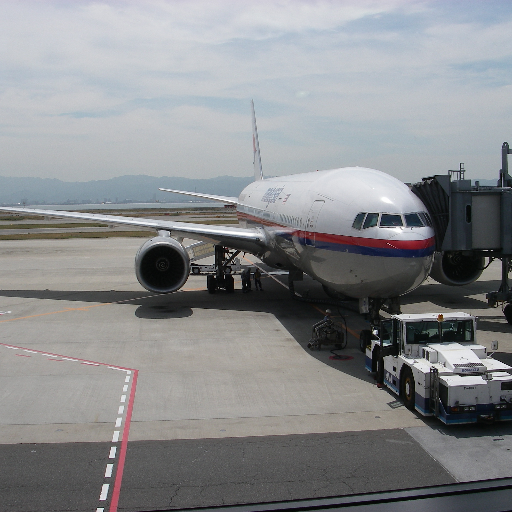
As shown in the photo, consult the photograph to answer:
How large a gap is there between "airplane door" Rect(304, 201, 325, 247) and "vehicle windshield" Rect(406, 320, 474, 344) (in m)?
4.95

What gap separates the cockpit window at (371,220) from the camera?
14078mm

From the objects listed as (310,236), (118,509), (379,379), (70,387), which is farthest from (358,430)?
(310,236)

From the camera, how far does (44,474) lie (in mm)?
8328

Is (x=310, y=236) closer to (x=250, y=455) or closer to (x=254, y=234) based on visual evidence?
(x=254, y=234)

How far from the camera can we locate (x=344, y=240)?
1458cm

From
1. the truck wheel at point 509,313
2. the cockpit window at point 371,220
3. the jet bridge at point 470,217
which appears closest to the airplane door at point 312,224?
the cockpit window at point 371,220

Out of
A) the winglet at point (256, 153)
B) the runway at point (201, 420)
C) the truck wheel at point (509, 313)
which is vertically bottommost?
the truck wheel at point (509, 313)

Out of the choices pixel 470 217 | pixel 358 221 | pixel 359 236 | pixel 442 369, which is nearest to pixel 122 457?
pixel 442 369

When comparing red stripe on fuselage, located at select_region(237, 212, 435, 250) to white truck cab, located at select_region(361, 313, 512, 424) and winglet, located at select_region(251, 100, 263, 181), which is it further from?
winglet, located at select_region(251, 100, 263, 181)

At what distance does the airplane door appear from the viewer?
1623 centimetres

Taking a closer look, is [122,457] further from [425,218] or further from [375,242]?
[425,218]

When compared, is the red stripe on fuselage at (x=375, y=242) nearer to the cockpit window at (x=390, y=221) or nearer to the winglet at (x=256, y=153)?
the cockpit window at (x=390, y=221)

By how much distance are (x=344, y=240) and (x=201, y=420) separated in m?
6.23

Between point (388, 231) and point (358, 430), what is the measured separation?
5.41m
